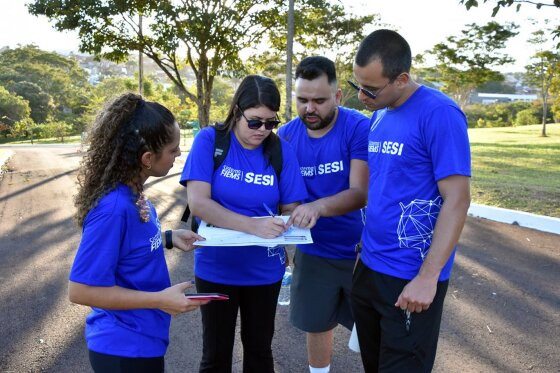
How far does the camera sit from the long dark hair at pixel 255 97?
2369 mm

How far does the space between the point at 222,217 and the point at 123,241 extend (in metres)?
0.69

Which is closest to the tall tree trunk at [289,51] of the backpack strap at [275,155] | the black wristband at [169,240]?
the backpack strap at [275,155]

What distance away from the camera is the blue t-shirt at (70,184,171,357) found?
1.60 meters

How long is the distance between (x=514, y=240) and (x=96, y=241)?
6319 millimetres

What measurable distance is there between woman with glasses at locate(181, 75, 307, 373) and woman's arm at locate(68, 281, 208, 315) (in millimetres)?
605

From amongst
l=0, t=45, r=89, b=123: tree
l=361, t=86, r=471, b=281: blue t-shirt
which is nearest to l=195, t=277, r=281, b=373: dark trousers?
l=361, t=86, r=471, b=281: blue t-shirt

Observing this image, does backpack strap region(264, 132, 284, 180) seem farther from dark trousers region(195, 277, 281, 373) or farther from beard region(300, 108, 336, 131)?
dark trousers region(195, 277, 281, 373)

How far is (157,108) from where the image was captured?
1.83 meters

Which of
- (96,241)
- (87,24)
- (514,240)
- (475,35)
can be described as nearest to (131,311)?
(96,241)

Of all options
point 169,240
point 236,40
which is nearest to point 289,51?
point 236,40

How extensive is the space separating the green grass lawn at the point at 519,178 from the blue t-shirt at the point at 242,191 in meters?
6.72

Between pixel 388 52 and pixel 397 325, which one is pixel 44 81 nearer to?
pixel 388 52

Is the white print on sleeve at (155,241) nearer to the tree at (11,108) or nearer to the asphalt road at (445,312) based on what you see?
the asphalt road at (445,312)

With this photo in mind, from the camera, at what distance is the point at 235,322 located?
257 cm
